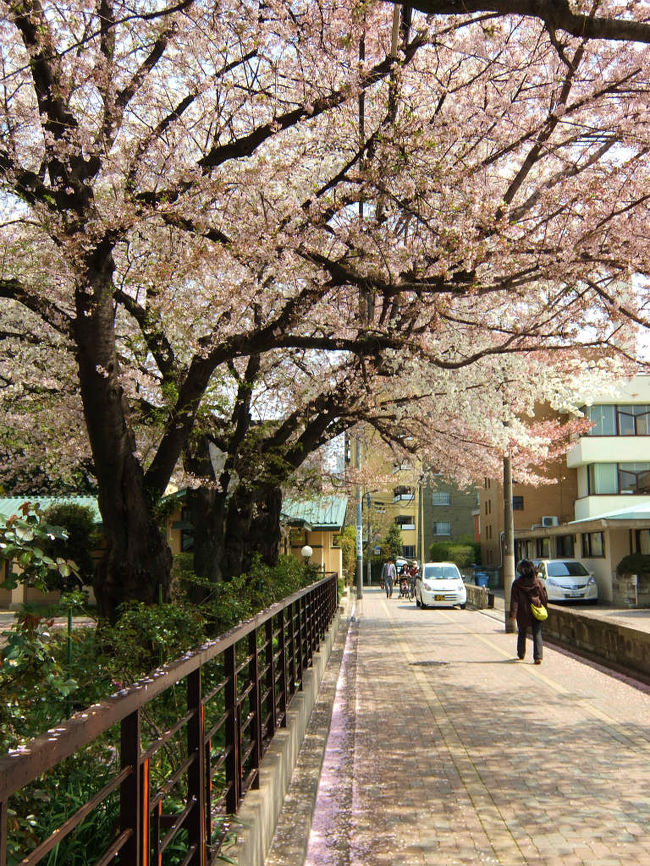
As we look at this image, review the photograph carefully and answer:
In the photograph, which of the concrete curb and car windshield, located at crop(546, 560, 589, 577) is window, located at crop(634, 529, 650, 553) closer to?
car windshield, located at crop(546, 560, 589, 577)

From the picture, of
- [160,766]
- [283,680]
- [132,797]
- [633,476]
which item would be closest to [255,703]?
[160,766]

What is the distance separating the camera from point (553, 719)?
352 inches

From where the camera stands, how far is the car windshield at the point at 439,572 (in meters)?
32.3

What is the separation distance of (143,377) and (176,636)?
8546mm

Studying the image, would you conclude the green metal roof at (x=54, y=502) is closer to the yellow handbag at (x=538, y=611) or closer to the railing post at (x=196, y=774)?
the yellow handbag at (x=538, y=611)

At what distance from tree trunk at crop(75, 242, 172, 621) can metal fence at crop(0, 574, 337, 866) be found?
2804 mm

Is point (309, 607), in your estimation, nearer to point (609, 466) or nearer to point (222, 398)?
point (222, 398)

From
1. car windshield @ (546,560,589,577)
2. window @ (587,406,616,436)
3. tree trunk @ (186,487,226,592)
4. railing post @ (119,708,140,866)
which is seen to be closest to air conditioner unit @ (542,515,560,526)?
window @ (587,406,616,436)

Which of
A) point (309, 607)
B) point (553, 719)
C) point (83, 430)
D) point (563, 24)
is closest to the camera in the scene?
point (563, 24)

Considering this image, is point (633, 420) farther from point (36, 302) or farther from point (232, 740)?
point (232, 740)

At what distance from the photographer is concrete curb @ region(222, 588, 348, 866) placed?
13.0ft

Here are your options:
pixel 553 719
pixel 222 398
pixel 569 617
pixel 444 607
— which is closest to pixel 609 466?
pixel 444 607

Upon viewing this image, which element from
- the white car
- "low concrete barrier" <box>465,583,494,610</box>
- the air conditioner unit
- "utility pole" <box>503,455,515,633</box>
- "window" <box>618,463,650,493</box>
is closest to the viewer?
"utility pole" <box>503,455,515,633</box>

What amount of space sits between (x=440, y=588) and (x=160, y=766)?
27209mm
